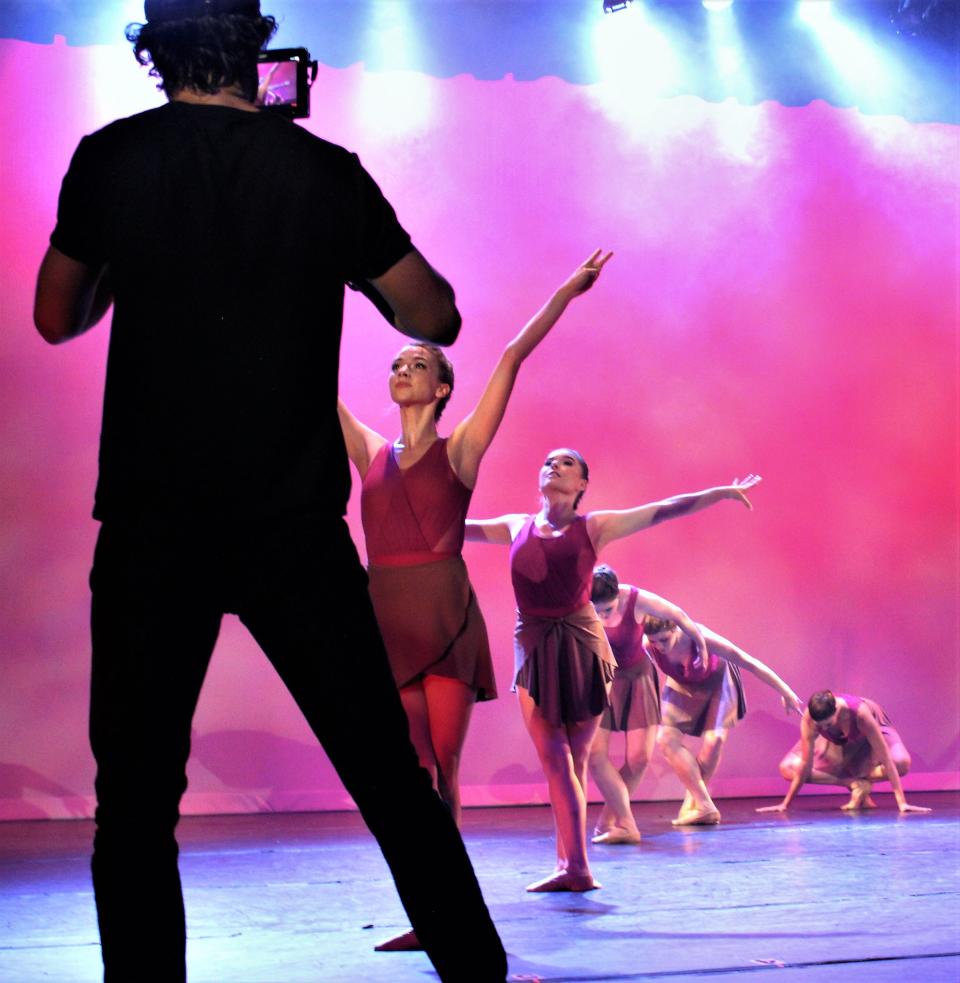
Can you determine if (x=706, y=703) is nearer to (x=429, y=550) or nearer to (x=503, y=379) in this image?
(x=429, y=550)

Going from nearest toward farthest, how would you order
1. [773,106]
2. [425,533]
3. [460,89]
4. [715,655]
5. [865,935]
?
[865,935], [425,533], [715,655], [460,89], [773,106]

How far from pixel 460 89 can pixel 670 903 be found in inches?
209

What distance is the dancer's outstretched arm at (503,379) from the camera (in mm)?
3045

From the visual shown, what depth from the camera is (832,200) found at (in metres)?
8.54

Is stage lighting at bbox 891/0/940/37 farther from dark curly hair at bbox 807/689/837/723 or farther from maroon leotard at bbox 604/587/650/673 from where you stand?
maroon leotard at bbox 604/587/650/673

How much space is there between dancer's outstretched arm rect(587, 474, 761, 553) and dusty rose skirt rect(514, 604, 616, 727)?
291 mm

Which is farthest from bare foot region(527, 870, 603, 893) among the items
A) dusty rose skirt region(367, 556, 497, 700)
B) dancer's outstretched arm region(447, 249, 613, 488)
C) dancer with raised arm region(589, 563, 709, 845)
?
dancer with raised arm region(589, 563, 709, 845)

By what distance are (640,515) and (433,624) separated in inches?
58.7

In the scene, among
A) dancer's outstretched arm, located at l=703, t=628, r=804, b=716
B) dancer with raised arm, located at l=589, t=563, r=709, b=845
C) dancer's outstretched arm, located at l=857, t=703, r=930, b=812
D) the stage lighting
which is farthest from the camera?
the stage lighting

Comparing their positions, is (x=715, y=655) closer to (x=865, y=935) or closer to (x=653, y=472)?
(x=653, y=472)

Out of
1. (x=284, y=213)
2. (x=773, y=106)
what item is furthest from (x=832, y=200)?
(x=284, y=213)

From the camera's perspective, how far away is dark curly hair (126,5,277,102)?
1.72m

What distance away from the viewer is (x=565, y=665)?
4441 mm

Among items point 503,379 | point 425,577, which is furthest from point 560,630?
point 503,379
